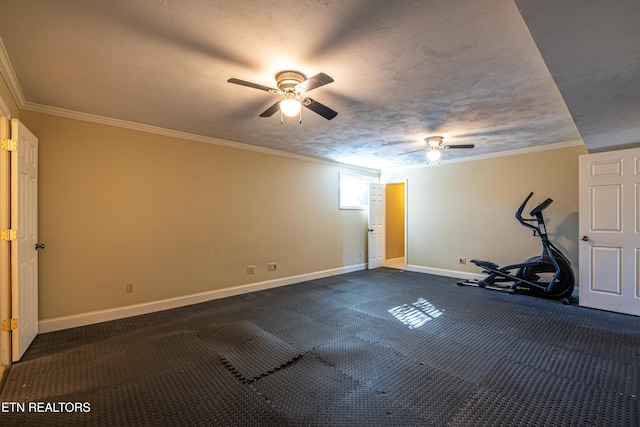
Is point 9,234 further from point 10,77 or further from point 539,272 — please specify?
point 539,272

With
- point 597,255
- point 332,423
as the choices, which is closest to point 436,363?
point 332,423

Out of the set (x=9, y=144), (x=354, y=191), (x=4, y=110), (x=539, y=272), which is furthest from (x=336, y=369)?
(x=354, y=191)

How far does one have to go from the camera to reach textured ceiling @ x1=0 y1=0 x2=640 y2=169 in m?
1.66

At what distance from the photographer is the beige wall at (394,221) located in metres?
7.54

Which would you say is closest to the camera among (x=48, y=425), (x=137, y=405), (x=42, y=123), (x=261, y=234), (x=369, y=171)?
(x=48, y=425)

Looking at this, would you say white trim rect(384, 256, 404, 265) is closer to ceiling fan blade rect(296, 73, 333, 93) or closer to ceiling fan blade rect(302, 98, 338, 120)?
ceiling fan blade rect(302, 98, 338, 120)

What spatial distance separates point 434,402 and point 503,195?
442 cm

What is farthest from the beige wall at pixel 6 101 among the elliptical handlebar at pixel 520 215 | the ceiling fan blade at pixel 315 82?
the elliptical handlebar at pixel 520 215

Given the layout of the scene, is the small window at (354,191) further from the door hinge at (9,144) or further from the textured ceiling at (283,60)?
the door hinge at (9,144)

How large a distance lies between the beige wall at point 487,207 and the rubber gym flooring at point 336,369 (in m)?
→ 1.43

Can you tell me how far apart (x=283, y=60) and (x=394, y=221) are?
6149 millimetres

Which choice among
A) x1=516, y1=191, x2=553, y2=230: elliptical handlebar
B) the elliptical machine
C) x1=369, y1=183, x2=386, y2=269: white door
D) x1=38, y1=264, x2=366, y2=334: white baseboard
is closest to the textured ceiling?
x1=516, y1=191, x2=553, y2=230: elliptical handlebar

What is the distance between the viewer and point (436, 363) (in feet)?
8.08

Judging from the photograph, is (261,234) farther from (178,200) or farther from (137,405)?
(137,405)
